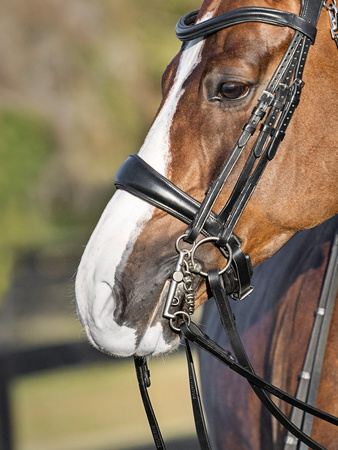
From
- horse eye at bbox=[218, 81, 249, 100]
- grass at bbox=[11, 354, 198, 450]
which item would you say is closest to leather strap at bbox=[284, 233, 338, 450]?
horse eye at bbox=[218, 81, 249, 100]

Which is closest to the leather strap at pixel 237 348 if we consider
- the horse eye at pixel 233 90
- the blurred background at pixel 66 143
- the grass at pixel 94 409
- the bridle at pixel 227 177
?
the bridle at pixel 227 177

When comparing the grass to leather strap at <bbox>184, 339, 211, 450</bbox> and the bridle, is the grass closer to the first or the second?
leather strap at <bbox>184, 339, 211, 450</bbox>

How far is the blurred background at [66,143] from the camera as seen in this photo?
241 inches

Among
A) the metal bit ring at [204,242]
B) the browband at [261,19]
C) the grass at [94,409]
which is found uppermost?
the browband at [261,19]

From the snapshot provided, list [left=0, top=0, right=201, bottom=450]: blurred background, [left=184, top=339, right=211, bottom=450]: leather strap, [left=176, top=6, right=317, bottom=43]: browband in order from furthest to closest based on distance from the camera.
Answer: [left=0, top=0, right=201, bottom=450]: blurred background
[left=184, top=339, right=211, bottom=450]: leather strap
[left=176, top=6, right=317, bottom=43]: browband

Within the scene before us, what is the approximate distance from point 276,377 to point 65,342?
A: 306 cm

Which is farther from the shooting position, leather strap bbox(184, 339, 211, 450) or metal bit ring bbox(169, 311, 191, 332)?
leather strap bbox(184, 339, 211, 450)

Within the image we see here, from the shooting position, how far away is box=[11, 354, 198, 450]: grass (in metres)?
4.61

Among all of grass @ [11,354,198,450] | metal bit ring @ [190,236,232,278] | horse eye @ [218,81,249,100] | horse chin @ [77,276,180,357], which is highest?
horse eye @ [218,81,249,100]

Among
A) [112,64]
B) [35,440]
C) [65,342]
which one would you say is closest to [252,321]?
[65,342]

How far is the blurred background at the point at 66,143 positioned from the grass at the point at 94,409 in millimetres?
30

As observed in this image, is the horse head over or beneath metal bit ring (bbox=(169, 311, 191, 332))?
over

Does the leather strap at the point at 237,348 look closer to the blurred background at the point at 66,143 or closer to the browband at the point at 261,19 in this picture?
the browband at the point at 261,19

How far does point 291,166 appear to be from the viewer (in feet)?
4.07
